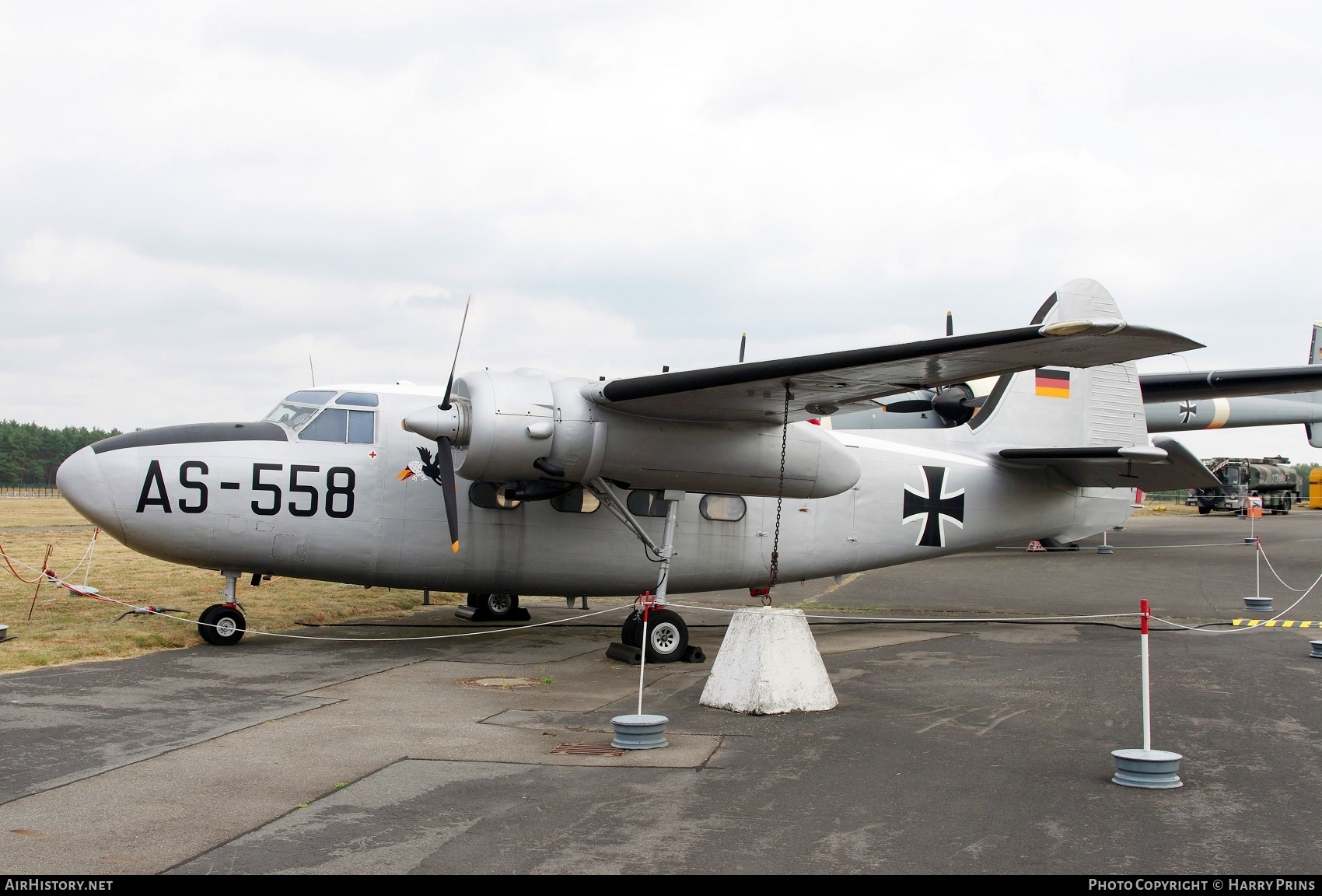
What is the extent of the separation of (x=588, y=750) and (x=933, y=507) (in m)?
9.01

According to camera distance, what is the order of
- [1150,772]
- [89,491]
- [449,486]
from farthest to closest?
[449,486], [89,491], [1150,772]

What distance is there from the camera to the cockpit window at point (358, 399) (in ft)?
41.1

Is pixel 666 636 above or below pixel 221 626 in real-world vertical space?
above

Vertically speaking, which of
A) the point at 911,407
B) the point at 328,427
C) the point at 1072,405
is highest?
the point at 911,407

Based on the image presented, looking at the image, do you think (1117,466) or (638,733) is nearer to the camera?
(638,733)

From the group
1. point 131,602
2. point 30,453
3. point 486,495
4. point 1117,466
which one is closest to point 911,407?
point 1117,466

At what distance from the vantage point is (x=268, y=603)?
1697 cm

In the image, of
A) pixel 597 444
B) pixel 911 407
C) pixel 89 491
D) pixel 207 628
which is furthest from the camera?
pixel 911 407

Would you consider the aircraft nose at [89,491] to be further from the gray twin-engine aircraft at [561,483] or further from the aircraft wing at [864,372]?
the aircraft wing at [864,372]

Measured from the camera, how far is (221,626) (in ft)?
40.2

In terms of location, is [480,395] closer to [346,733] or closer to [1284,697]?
[346,733]

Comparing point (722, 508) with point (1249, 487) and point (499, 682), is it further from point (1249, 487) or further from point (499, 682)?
point (1249, 487)

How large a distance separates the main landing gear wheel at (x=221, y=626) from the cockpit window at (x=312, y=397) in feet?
9.01

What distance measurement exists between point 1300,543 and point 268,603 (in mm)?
31844
